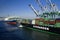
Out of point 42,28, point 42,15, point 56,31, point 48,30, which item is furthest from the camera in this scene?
point 42,15

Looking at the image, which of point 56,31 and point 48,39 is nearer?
point 48,39

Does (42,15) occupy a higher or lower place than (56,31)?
higher

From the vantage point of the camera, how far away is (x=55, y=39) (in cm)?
2536

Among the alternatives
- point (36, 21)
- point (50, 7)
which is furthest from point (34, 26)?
point (50, 7)

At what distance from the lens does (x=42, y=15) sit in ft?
155

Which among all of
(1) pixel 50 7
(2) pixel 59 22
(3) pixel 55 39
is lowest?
(3) pixel 55 39

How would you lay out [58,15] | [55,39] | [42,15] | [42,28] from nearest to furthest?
[55,39]
[42,28]
[58,15]
[42,15]

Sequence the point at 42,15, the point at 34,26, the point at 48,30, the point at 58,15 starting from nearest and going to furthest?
1. the point at 48,30
2. the point at 58,15
3. the point at 34,26
4. the point at 42,15

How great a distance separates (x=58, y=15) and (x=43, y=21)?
4057mm

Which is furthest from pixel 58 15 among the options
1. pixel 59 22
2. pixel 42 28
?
pixel 59 22

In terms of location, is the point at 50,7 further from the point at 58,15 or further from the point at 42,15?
the point at 58,15

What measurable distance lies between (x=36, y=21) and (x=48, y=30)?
1086cm

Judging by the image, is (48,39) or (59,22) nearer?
(48,39)

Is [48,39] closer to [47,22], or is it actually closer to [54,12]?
[47,22]
